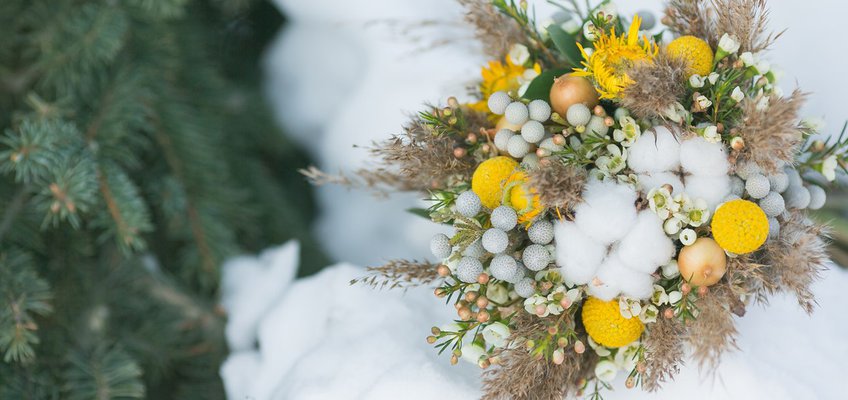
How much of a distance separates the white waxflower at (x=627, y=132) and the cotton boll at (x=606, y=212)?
0.03 metres

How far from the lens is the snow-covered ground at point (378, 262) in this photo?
0.51 meters

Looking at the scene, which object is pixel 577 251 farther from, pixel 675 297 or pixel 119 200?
pixel 119 200

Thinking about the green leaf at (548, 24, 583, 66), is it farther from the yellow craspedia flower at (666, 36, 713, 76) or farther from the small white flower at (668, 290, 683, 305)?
the small white flower at (668, 290, 683, 305)

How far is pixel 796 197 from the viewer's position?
0.46m

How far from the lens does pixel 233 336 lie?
701 millimetres

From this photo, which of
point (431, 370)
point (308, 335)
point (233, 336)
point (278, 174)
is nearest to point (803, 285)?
point (431, 370)

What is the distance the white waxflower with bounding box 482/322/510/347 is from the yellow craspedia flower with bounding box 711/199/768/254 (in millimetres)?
144

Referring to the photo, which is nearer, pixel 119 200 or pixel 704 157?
pixel 704 157

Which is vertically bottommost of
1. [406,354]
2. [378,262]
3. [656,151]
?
[378,262]

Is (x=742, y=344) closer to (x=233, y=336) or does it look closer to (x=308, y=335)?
(x=308, y=335)

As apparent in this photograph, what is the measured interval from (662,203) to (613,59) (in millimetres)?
96

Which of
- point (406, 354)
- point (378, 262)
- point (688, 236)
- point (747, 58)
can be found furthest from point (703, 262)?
point (378, 262)

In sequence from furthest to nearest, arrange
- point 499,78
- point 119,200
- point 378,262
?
point 378,262 → point 119,200 → point 499,78

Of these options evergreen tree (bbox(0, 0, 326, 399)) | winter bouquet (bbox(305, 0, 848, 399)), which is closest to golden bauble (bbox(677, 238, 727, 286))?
winter bouquet (bbox(305, 0, 848, 399))
